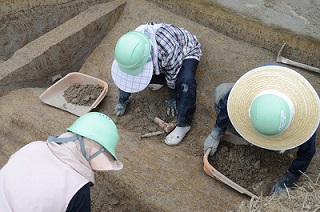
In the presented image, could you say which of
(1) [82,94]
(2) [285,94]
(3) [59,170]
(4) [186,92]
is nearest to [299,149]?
(2) [285,94]

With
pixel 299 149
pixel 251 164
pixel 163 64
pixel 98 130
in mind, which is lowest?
pixel 251 164

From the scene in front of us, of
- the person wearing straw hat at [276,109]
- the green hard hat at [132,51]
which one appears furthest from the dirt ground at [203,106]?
the green hard hat at [132,51]

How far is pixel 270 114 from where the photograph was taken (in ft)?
6.71

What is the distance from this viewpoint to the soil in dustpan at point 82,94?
142 inches

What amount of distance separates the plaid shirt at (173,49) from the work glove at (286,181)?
109 cm

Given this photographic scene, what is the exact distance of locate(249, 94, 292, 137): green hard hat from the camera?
204 centimetres

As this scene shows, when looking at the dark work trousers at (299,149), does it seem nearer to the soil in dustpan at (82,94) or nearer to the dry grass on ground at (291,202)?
the dry grass on ground at (291,202)

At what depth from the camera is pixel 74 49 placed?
157 inches

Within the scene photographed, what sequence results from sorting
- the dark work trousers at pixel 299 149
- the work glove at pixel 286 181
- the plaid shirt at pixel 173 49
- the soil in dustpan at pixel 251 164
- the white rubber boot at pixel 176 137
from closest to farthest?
the dark work trousers at pixel 299 149, the work glove at pixel 286 181, the soil in dustpan at pixel 251 164, the plaid shirt at pixel 173 49, the white rubber boot at pixel 176 137

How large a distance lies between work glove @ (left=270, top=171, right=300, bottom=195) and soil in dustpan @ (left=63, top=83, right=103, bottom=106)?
1.77 m

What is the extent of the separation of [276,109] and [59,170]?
1112mm

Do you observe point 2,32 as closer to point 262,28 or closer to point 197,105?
point 197,105

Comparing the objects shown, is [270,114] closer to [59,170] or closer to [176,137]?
[59,170]

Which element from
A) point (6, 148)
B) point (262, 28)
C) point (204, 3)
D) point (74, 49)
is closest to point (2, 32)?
point (74, 49)
